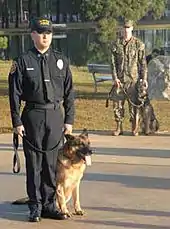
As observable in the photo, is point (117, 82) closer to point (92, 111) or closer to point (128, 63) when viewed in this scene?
point (128, 63)

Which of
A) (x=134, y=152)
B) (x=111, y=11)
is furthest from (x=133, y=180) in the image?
(x=111, y=11)

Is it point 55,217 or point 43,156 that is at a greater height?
point 43,156

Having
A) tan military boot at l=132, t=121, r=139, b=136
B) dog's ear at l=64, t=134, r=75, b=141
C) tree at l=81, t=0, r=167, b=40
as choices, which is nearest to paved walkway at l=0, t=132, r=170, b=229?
tan military boot at l=132, t=121, r=139, b=136

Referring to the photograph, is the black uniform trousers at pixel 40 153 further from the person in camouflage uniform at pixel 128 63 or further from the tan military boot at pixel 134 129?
the tan military boot at pixel 134 129

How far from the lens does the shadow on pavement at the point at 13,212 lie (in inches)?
265

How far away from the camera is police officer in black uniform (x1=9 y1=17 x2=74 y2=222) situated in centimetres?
636

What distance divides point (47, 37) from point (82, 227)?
1709mm

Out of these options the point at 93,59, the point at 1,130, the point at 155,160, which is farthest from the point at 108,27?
the point at 155,160

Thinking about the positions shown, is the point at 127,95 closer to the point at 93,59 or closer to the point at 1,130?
the point at 1,130

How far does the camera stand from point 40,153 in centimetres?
650

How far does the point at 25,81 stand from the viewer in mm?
6398

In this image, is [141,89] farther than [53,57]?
Yes

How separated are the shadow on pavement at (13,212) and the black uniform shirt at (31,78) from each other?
0.94 m

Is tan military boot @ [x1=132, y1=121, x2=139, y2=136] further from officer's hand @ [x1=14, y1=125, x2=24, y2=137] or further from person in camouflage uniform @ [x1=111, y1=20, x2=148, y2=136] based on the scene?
officer's hand @ [x1=14, y1=125, x2=24, y2=137]
